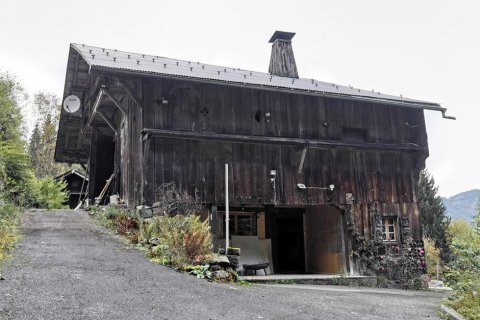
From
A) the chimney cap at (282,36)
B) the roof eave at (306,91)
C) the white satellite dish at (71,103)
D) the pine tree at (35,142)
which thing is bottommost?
the roof eave at (306,91)

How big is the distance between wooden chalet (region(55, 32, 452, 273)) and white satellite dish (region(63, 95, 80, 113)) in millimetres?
489

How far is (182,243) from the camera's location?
973 cm

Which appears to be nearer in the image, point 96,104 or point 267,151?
point 267,151

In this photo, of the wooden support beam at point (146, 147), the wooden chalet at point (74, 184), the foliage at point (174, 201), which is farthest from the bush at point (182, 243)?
the wooden chalet at point (74, 184)

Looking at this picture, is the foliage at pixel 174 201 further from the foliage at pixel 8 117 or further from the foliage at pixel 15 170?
the foliage at pixel 8 117

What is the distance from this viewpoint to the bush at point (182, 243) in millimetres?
9570

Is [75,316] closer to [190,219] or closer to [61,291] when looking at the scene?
[61,291]

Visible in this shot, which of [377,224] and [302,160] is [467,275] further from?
[377,224]

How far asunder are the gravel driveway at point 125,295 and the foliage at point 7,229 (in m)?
0.25

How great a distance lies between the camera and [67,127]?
21.1 m

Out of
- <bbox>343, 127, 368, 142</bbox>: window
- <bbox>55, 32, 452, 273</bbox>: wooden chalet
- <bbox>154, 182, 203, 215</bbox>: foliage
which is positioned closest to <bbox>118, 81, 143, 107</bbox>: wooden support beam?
<bbox>55, 32, 452, 273</bbox>: wooden chalet

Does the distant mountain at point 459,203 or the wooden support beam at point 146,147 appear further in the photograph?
the distant mountain at point 459,203

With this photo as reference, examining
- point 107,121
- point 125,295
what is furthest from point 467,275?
point 107,121

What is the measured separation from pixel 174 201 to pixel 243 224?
17.5 ft
